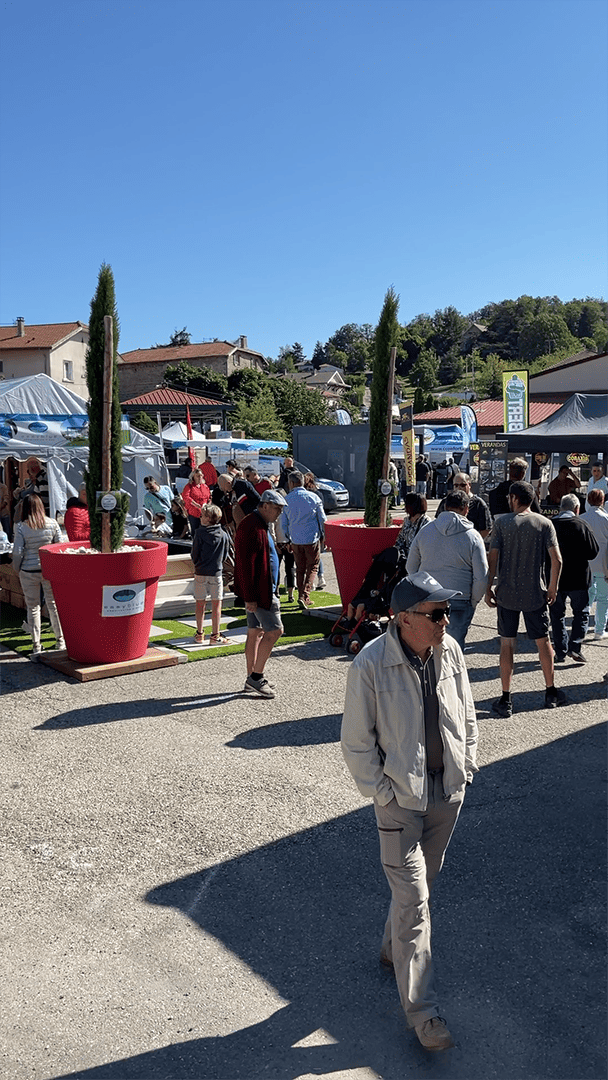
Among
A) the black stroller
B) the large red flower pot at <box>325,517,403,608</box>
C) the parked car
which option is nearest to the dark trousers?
the black stroller

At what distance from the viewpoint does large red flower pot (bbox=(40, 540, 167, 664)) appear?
26.2ft

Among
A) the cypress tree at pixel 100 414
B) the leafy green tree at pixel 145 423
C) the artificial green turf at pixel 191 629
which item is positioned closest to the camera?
the cypress tree at pixel 100 414

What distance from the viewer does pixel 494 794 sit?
5426 millimetres

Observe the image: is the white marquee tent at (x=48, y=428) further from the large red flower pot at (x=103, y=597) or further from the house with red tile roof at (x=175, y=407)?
the house with red tile roof at (x=175, y=407)

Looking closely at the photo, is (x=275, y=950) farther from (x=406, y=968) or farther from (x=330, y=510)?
(x=330, y=510)

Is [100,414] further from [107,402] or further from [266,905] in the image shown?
[266,905]

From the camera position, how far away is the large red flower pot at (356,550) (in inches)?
403

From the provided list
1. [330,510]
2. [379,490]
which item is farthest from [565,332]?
[379,490]

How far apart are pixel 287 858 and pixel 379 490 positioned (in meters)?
6.43

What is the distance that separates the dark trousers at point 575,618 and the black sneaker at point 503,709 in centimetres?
182

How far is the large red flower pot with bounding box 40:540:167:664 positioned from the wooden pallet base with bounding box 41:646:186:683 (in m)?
0.10

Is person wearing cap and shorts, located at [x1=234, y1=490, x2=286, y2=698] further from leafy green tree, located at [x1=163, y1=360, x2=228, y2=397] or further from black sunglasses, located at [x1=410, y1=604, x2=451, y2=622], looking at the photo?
leafy green tree, located at [x1=163, y1=360, x2=228, y2=397]

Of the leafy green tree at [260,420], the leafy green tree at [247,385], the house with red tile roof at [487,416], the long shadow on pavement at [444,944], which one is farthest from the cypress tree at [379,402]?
the leafy green tree at [247,385]

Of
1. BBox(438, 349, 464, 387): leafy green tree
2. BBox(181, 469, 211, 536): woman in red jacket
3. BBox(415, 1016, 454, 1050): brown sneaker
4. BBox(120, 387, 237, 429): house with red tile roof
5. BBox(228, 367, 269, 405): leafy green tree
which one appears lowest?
BBox(415, 1016, 454, 1050): brown sneaker
